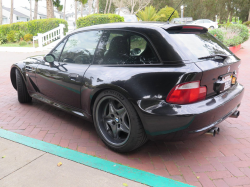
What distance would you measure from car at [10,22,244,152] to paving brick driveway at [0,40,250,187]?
0.31 meters

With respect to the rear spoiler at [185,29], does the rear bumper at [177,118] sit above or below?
below

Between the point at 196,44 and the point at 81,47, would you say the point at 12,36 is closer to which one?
the point at 81,47

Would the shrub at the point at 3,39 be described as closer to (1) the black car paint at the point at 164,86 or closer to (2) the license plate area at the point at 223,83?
(1) the black car paint at the point at 164,86

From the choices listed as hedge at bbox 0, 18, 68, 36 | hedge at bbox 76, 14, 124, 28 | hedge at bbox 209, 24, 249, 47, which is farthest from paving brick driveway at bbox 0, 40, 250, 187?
hedge at bbox 0, 18, 68, 36

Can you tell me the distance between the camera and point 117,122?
9.21ft

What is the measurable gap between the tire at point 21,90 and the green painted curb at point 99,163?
1.43 m

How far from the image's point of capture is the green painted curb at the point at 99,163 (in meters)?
2.29

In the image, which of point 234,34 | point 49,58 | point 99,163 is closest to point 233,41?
point 234,34

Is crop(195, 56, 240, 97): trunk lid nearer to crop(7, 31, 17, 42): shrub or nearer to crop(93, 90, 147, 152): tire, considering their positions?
crop(93, 90, 147, 152): tire

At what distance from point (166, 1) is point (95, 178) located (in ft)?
180

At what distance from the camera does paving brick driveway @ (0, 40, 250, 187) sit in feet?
7.98

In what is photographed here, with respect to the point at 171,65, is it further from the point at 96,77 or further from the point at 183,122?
the point at 96,77

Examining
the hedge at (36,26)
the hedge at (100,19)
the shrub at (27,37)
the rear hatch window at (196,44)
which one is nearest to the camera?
the rear hatch window at (196,44)

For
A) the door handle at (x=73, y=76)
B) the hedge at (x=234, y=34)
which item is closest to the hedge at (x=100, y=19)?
the hedge at (x=234, y=34)
